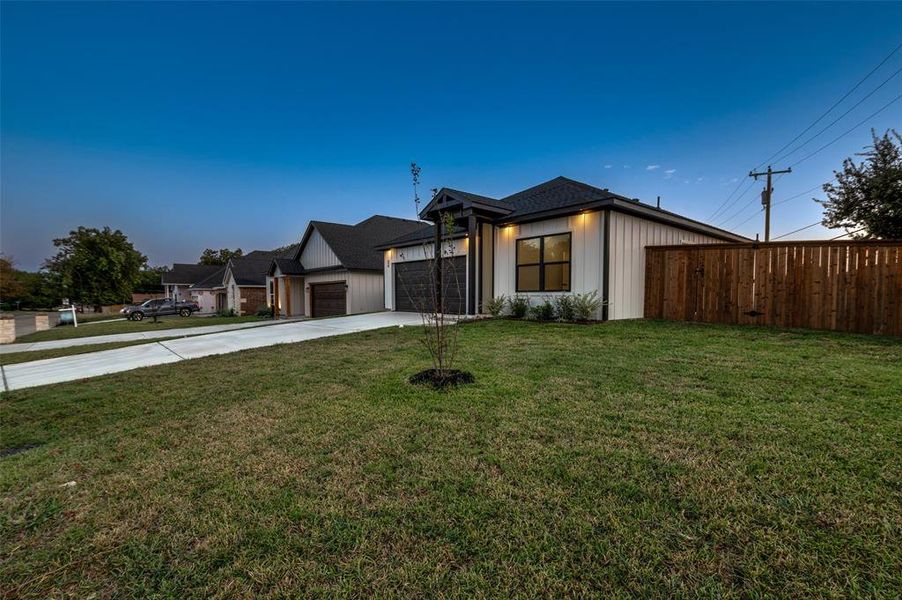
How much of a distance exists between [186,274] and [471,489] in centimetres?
4799

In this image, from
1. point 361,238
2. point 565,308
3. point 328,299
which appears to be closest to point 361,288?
point 328,299

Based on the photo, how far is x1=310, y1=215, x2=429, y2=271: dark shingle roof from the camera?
1780 centimetres

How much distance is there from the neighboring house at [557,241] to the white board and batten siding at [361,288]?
676 centimetres

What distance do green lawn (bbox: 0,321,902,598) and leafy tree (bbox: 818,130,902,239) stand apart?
34.8 feet

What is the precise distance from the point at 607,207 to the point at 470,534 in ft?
28.5

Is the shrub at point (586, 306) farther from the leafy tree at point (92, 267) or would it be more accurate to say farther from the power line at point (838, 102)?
the leafy tree at point (92, 267)

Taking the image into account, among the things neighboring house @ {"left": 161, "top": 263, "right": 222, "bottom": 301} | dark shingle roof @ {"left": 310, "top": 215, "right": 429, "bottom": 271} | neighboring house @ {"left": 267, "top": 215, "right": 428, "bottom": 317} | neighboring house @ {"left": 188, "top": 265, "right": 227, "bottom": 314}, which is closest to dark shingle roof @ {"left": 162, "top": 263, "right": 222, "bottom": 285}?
neighboring house @ {"left": 161, "top": 263, "right": 222, "bottom": 301}

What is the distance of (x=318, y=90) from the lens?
40.8 feet

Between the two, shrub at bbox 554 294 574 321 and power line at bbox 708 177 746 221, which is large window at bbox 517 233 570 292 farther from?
power line at bbox 708 177 746 221

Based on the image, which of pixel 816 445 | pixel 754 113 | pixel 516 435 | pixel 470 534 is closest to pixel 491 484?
pixel 470 534

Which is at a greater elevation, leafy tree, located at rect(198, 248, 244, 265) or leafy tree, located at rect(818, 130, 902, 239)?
leafy tree, located at rect(198, 248, 244, 265)

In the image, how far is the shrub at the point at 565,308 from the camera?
9211 millimetres

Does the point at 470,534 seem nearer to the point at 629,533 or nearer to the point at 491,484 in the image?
the point at 491,484

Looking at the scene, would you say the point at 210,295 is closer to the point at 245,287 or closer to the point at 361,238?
the point at 245,287
